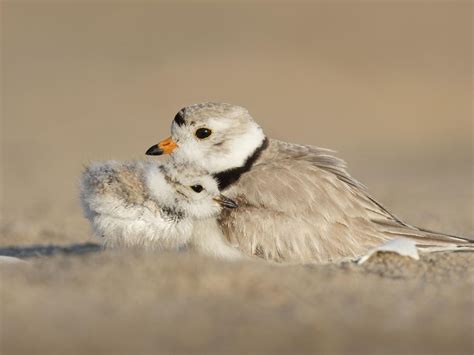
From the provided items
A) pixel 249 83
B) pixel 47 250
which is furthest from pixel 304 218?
pixel 249 83

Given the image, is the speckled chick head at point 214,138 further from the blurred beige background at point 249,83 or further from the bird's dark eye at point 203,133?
the blurred beige background at point 249,83

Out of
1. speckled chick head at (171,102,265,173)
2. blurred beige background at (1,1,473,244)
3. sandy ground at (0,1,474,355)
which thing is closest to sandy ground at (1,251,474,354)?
sandy ground at (0,1,474,355)

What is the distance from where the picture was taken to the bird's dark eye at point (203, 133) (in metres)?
5.20

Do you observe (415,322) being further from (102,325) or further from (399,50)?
(399,50)

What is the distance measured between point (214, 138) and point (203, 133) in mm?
76

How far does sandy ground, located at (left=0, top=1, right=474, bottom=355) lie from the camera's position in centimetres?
A: 318

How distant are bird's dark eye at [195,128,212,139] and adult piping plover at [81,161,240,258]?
38cm

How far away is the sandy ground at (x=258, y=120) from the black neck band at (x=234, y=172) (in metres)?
0.79

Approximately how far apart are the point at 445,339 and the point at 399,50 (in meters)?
16.1

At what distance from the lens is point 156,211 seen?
4.78m

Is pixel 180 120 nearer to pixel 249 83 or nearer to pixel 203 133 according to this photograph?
pixel 203 133

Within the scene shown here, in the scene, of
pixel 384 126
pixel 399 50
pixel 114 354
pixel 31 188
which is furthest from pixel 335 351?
pixel 399 50

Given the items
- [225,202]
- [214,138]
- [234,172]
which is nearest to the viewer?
[225,202]

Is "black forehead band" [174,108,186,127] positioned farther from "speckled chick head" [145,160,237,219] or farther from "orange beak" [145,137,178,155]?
"speckled chick head" [145,160,237,219]
